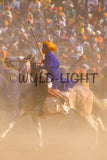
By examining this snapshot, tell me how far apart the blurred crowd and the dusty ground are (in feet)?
10.7

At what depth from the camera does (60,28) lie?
415 inches

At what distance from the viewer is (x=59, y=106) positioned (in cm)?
508

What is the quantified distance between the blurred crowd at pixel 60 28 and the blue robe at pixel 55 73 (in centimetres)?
442

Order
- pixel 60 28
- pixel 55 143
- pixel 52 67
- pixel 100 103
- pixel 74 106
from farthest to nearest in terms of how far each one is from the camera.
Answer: pixel 60 28 < pixel 55 143 < pixel 100 103 < pixel 74 106 < pixel 52 67

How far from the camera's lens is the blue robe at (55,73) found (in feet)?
16.0

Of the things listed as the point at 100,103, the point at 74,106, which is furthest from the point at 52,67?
the point at 100,103

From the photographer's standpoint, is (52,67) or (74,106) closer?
(52,67)

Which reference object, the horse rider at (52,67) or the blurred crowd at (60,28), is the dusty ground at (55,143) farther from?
the blurred crowd at (60,28)

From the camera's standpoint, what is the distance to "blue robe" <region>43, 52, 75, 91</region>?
16.0 feet

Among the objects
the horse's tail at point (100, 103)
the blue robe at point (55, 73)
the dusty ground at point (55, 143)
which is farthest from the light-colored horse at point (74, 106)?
the dusty ground at point (55, 143)

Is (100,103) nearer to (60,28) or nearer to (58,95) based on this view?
(58,95)

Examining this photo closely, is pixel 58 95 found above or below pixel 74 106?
above

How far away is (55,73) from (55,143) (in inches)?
74.9

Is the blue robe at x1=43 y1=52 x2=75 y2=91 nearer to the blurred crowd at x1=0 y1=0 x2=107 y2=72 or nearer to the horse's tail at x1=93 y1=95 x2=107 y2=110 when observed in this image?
the horse's tail at x1=93 y1=95 x2=107 y2=110
